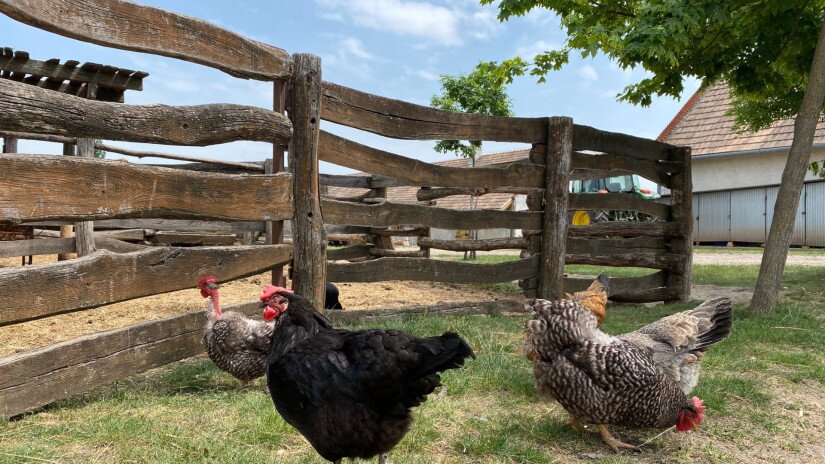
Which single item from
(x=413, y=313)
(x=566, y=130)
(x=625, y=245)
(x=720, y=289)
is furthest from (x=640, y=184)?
(x=413, y=313)

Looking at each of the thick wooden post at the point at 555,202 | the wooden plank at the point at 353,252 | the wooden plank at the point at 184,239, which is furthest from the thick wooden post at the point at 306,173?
the wooden plank at the point at 353,252

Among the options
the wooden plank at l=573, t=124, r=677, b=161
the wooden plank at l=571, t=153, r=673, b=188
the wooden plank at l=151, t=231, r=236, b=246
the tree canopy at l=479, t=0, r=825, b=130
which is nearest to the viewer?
the tree canopy at l=479, t=0, r=825, b=130

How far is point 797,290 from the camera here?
9.28m

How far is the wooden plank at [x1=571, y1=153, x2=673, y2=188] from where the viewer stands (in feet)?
25.3

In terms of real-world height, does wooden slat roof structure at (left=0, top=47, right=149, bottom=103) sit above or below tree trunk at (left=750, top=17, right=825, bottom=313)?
above

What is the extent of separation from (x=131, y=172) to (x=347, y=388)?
2062mm

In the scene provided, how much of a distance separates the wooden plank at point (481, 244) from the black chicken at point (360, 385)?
491 cm

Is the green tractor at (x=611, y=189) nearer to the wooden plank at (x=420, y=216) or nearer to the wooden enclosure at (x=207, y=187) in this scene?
the wooden enclosure at (x=207, y=187)

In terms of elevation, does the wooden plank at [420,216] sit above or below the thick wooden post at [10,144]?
below

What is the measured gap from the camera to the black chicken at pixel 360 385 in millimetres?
2660

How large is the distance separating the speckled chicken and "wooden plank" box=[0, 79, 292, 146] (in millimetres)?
1096

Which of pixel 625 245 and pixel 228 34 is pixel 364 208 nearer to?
pixel 228 34

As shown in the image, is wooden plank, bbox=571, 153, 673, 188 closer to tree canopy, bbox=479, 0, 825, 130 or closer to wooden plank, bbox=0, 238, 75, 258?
tree canopy, bbox=479, 0, 825, 130

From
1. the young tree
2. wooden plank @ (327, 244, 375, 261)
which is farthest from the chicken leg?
wooden plank @ (327, 244, 375, 261)
